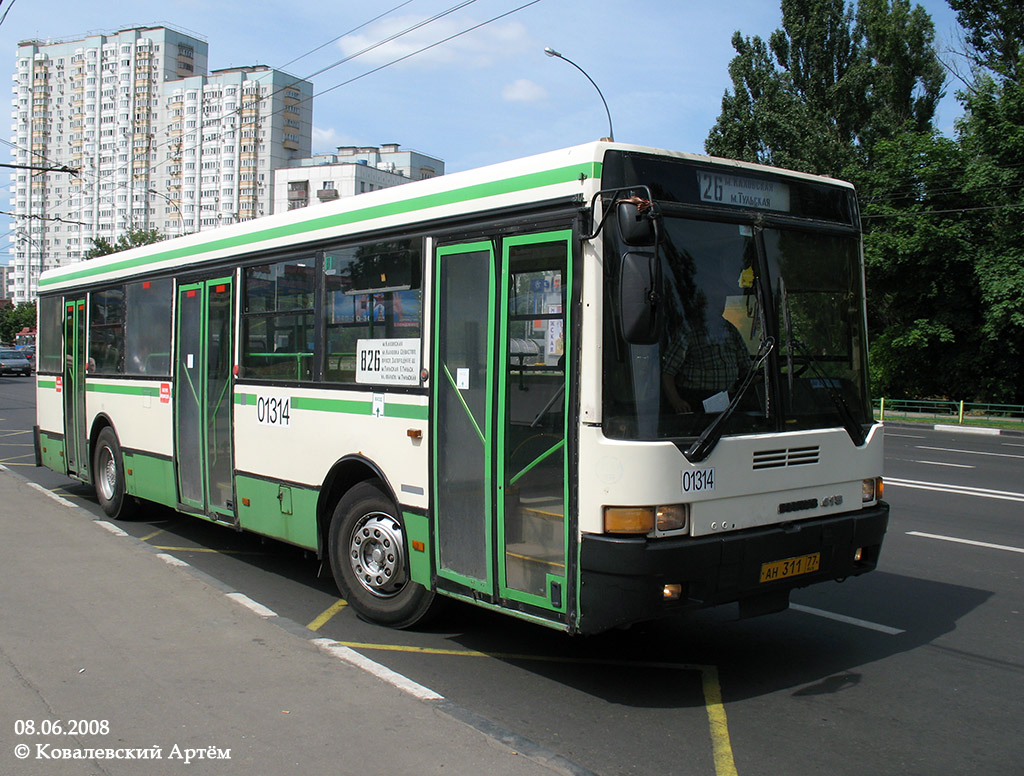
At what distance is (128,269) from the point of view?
33.6 feet

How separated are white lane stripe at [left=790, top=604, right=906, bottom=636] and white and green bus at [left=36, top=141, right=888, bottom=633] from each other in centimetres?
92

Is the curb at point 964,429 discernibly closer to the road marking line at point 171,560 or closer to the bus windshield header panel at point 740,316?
the bus windshield header panel at point 740,316

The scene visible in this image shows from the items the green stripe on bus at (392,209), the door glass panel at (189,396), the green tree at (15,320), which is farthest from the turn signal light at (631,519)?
the green tree at (15,320)

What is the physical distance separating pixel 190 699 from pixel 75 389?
768 centimetres

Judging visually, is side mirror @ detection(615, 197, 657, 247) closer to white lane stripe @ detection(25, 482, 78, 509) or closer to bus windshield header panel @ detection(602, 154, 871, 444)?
bus windshield header panel @ detection(602, 154, 871, 444)

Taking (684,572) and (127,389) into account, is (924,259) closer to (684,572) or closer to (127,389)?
(127,389)

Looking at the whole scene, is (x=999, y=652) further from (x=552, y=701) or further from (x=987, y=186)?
(x=987, y=186)

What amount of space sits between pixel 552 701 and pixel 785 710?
4.08 feet

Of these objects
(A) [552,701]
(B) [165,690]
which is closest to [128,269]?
(B) [165,690]

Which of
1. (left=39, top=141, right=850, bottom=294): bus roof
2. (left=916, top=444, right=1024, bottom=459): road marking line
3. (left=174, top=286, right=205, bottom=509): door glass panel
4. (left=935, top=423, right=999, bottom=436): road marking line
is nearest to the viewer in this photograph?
(left=39, top=141, right=850, bottom=294): bus roof

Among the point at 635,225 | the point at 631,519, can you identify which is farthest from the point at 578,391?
the point at 635,225

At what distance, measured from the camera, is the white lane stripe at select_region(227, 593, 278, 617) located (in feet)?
21.3

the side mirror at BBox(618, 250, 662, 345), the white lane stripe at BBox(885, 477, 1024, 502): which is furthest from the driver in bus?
the white lane stripe at BBox(885, 477, 1024, 502)

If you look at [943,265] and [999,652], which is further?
[943,265]
